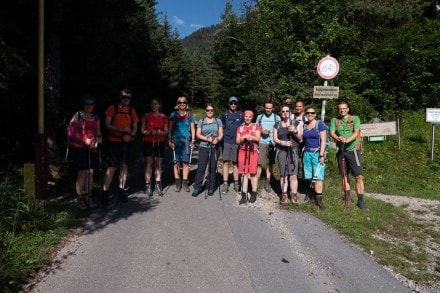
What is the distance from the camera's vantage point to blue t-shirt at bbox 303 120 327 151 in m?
7.20

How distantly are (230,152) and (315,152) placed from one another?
191 centimetres

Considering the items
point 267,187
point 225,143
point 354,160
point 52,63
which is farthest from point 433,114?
point 52,63

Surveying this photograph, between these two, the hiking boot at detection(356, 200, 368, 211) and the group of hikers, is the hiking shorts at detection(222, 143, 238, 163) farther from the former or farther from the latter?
the hiking boot at detection(356, 200, 368, 211)

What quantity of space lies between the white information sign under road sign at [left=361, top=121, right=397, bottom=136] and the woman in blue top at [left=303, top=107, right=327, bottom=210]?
6922 mm

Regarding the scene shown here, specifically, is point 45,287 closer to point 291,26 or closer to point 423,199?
point 423,199

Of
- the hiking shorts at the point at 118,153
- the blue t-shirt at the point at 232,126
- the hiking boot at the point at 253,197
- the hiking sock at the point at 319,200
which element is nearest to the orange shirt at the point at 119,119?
the hiking shorts at the point at 118,153

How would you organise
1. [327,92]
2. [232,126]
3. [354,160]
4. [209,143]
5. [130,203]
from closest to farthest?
[130,203] → [354,160] → [209,143] → [232,126] → [327,92]

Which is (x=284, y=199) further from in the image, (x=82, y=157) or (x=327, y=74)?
(x=82, y=157)

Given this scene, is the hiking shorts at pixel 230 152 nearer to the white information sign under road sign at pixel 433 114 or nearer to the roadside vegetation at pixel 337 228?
the roadside vegetation at pixel 337 228

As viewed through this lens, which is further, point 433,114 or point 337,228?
point 433,114

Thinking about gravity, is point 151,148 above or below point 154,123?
below

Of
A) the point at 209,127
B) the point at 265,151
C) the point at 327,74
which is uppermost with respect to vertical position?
the point at 327,74

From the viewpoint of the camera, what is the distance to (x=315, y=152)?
730cm

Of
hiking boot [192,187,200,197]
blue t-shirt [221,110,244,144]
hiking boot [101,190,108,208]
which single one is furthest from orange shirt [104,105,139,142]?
blue t-shirt [221,110,244,144]
